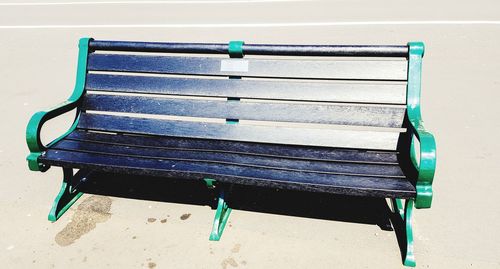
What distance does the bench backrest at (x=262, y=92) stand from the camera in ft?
9.05

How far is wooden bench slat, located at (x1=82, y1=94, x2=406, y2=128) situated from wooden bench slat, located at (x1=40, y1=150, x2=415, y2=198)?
0.49 metres

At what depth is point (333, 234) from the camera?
2.82 metres

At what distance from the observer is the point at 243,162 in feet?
A: 8.77

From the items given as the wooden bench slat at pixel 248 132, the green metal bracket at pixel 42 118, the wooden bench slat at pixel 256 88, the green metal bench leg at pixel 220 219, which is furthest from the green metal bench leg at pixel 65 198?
the green metal bench leg at pixel 220 219

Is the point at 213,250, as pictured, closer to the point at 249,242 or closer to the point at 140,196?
the point at 249,242

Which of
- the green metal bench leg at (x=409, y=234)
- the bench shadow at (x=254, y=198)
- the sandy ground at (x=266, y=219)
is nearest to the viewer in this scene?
the green metal bench leg at (x=409, y=234)

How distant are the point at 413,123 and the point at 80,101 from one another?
2.54 m

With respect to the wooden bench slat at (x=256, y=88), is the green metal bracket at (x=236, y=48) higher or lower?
higher

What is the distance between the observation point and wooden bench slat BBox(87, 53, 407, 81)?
9.00 feet

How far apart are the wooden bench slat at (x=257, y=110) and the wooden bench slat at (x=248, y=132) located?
0.25 ft

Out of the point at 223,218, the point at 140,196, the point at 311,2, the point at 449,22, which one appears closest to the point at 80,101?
the point at 140,196

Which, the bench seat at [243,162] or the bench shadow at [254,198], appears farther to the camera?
the bench shadow at [254,198]

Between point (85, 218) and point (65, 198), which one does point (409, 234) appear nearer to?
point (85, 218)

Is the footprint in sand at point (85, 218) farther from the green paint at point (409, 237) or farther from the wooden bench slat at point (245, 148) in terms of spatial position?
the green paint at point (409, 237)
